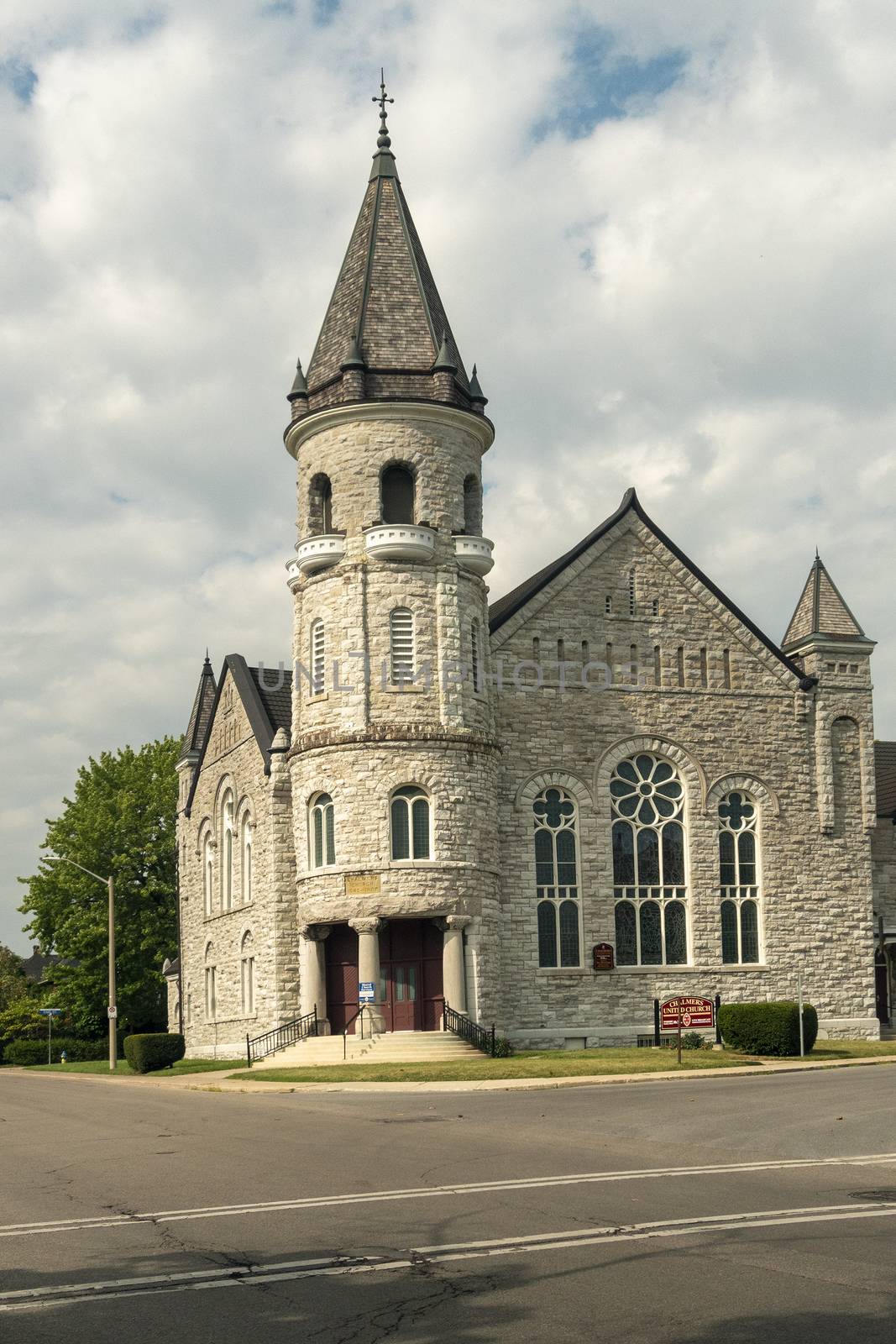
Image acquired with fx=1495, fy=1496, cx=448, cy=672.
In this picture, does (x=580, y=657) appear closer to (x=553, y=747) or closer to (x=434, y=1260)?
(x=553, y=747)

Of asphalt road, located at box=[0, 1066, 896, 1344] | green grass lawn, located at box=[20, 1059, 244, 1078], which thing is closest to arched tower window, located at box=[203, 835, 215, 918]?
green grass lawn, located at box=[20, 1059, 244, 1078]

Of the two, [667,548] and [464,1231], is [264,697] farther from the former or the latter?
[464,1231]

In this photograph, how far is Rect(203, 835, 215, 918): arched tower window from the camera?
51844mm

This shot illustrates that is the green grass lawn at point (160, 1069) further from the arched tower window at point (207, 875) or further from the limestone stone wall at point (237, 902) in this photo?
the arched tower window at point (207, 875)

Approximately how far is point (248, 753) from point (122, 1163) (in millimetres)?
31048

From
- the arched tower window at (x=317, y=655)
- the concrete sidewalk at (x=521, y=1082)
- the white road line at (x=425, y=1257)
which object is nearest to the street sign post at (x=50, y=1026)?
the arched tower window at (x=317, y=655)

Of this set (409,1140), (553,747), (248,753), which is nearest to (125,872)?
(248,753)

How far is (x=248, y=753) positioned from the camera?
47.4m

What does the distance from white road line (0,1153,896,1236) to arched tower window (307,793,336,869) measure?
26056mm

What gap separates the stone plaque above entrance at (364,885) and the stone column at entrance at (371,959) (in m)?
0.68

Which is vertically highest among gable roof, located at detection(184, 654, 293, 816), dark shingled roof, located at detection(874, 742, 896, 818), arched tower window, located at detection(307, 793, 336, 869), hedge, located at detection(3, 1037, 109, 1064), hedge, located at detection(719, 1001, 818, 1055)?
gable roof, located at detection(184, 654, 293, 816)

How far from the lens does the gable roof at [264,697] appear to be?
46.1 m

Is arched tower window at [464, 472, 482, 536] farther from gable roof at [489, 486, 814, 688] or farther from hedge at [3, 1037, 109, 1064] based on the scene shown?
hedge at [3, 1037, 109, 1064]

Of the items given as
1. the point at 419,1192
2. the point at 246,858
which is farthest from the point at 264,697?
the point at 419,1192
